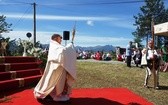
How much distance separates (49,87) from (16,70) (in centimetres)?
391

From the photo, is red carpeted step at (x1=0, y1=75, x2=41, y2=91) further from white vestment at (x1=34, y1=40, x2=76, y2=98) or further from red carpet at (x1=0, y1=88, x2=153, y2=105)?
white vestment at (x1=34, y1=40, x2=76, y2=98)

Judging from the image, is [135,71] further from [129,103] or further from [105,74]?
[129,103]

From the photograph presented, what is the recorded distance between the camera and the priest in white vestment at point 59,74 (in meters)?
10.3

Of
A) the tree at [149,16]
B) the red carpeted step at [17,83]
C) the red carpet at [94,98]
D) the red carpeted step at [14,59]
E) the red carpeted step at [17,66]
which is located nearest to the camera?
the red carpet at [94,98]

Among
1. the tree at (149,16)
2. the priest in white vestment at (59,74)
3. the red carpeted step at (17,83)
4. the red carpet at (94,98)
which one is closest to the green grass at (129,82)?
the red carpet at (94,98)

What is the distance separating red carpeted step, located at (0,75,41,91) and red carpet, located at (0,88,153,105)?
460mm

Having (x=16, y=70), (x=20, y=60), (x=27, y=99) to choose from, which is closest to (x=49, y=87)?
(x=27, y=99)

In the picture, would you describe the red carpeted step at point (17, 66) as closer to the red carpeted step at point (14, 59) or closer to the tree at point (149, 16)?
the red carpeted step at point (14, 59)

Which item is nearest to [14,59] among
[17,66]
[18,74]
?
[17,66]

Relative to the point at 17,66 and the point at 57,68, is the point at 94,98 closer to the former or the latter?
the point at 57,68

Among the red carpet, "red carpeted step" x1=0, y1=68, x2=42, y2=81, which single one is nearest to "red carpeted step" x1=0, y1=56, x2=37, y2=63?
"red carpeted step" x1=0, y1=68, x2=42, y2=81

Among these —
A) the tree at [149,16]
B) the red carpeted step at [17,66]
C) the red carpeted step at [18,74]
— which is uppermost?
the tree at [149,16]

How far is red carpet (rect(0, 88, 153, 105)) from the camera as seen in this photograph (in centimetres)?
1052

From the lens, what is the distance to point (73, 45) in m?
10.6
